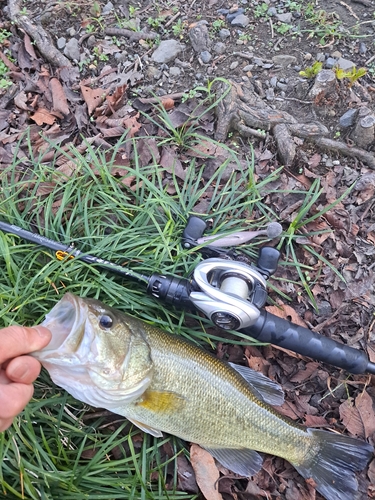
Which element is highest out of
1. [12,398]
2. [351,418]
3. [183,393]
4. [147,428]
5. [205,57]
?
[205,57]

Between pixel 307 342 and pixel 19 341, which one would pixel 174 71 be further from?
pixel 19 341

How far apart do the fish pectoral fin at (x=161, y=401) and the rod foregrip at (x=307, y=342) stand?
657 mm

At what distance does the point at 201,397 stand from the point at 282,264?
1283mm

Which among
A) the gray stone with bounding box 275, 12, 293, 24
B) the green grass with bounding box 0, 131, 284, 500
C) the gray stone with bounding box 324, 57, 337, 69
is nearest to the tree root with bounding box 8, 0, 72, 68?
the green grass with bounding box 0, 131, 284, 500

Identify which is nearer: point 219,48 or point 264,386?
point 264,386

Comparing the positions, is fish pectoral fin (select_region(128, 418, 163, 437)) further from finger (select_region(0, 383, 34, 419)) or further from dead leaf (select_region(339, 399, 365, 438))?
dead leaf (select_region(339, 399, 365, 438))

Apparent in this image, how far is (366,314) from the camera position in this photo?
341cm

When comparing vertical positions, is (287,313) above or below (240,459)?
above

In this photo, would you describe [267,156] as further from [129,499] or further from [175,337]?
[129,499]

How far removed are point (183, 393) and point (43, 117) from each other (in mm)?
2738

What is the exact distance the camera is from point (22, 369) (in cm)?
208

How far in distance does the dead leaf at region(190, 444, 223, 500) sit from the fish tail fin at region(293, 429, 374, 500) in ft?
1.97

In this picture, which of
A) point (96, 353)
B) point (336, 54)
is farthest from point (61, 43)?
point (96, 353)

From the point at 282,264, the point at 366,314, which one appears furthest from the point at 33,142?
the point at 366,314
